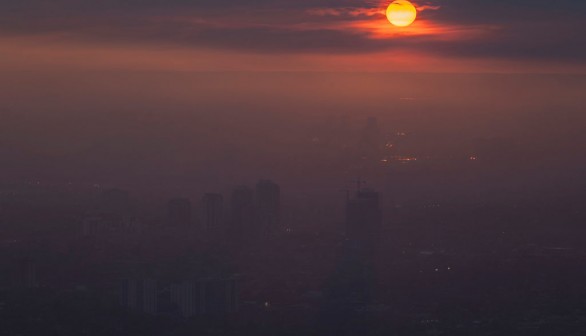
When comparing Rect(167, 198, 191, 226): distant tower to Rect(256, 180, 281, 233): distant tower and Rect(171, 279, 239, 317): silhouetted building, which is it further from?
Rect(171, 279, 239, 317): silhouetted building

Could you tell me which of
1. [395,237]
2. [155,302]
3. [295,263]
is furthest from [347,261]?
[155,302]

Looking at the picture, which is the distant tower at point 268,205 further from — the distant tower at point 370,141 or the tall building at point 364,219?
the distant tower at point 370,141

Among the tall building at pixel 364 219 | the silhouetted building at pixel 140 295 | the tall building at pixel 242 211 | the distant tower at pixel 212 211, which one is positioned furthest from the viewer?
the distant tower at pixel 212 211

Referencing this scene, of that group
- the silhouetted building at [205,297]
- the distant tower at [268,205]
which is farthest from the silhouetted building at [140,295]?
the distant tower at [268,205]

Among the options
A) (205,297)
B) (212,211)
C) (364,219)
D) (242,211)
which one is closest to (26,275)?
(205,297)

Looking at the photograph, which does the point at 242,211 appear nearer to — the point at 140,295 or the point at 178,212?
the point at 178,212

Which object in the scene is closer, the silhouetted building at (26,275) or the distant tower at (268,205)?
the silhouetted building at (26,275)

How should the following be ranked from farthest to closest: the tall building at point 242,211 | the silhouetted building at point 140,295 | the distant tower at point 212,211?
the distant tower at point 212,211 < the tall building at point 242,211 < the silhouetted building at point 140,295
